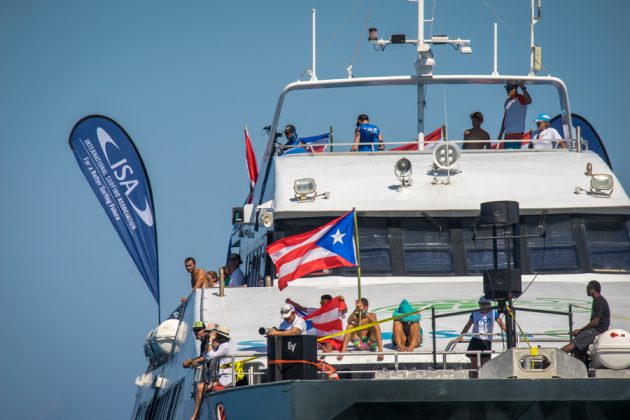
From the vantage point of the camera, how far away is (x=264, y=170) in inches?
991

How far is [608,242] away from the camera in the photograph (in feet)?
69.7

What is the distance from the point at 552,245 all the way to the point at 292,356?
7.87 metres

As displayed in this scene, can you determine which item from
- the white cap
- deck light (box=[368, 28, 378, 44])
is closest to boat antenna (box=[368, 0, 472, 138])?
deck light (box=[368, 28, 378, 44])

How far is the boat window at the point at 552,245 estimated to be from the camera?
20.9 meters

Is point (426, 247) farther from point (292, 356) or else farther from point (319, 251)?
point (292, 356)

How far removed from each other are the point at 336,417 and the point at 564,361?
2381mm

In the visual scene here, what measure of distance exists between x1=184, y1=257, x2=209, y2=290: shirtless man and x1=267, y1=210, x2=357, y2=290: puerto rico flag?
3.23 metres

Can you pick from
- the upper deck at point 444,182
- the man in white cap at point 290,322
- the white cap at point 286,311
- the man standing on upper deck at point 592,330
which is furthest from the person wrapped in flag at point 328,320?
the upper deck at point 444,182

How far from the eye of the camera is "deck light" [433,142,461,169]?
864 inches

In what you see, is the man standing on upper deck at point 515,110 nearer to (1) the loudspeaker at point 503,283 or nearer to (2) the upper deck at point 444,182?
(2) the upper deck at point 444,182

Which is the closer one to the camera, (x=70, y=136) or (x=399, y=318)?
(x=399, y=318)

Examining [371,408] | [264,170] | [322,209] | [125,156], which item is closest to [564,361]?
[371,408]

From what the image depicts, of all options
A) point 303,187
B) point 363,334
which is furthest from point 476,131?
point 363,334

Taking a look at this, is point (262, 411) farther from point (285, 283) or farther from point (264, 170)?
point (264, 170)
